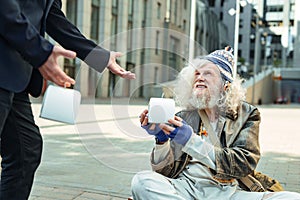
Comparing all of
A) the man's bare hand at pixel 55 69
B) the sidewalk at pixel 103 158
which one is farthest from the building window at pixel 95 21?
the man's bare hand at pixel 55 69

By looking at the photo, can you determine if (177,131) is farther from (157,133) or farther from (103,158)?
(103,158)

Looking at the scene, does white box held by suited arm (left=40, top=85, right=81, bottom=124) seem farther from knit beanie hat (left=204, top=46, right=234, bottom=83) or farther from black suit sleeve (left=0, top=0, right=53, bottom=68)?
knit beanie hat (left=204, top=46, right=234, bottom=83)

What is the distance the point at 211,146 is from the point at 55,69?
1048 millimetres

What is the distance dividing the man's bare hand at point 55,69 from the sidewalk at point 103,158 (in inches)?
17.8

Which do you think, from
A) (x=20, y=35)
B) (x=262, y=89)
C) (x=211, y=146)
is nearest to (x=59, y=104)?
(x=20, y=35)

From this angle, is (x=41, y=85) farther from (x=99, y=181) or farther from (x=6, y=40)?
(x=99, y=181)

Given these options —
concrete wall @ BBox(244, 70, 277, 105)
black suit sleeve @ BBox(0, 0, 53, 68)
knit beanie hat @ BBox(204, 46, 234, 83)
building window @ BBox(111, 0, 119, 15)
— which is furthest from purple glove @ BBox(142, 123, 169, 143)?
concrete wall @ BBox(244, 70, 277, 105)

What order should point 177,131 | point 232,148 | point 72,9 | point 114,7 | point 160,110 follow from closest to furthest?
point 160,110 < point 177,131 < point 232,148 < point 72,9 < point 114,7

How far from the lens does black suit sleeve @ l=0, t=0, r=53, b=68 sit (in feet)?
5.07

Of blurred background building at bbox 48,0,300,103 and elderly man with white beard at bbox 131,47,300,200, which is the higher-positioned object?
blurred background building at bbox 48,0,300,103

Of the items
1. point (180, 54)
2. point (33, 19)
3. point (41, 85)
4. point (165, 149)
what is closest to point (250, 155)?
point (165, 149)

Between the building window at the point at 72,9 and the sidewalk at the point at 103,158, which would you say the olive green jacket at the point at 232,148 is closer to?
the sidewalk at the point at 103,158

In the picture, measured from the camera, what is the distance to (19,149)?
2.03 m

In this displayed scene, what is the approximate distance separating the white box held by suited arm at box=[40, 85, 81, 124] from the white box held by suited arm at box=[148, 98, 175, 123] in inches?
15.1
